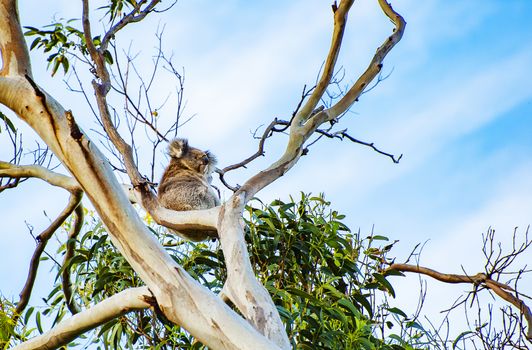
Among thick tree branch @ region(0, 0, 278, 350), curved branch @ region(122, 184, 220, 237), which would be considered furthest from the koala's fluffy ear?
thick tree branch @ region(0, 0, 278, 350)

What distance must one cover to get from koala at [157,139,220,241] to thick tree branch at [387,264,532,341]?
73.9 inches

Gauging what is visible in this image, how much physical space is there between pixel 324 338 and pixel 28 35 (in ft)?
8.68

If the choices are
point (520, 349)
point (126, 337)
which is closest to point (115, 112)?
point (126, 337)

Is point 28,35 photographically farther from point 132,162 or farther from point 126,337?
point 126,337

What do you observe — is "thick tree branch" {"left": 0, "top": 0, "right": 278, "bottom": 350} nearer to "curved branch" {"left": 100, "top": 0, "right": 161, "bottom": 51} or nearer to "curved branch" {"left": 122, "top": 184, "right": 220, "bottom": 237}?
"curved branch" {"left": 122, "top": 184, "right": 220, "bottom": 237}

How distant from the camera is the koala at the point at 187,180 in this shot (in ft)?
17.3

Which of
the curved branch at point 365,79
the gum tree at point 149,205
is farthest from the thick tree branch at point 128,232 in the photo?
the curved branch at point 365,79

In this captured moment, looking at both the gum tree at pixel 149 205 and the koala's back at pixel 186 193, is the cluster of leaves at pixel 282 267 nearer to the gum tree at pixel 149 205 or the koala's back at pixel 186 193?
the gum tree at pixel 149 205

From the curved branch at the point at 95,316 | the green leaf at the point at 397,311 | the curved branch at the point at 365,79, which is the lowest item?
the green leaf at the point at 397,311

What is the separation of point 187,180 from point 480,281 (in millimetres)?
2517

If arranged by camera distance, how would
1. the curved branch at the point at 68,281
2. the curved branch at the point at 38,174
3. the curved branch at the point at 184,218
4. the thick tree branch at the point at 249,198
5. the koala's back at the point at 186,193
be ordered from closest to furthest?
the thick tree branch at the point at 249,198 → the curved branch at the point at 184,218 → the curved branch at the point at 68,281 → the curved branch at the point at 38,174 → the koala's back at the point at 186,193

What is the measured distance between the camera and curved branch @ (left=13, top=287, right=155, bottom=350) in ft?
8.38

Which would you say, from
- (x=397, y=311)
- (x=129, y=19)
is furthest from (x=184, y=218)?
(x=129, y=19)

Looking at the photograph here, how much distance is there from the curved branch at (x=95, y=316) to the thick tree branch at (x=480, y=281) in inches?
56.2
